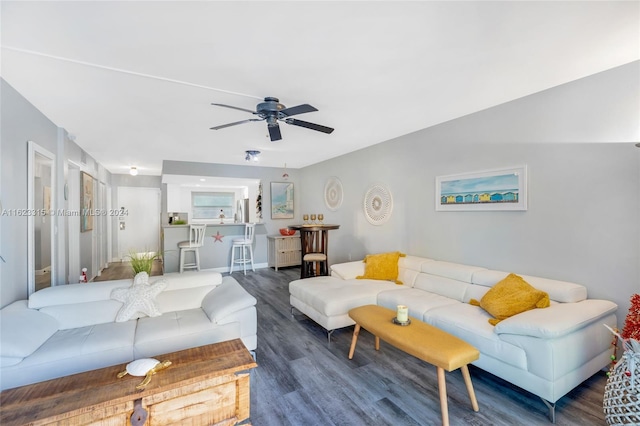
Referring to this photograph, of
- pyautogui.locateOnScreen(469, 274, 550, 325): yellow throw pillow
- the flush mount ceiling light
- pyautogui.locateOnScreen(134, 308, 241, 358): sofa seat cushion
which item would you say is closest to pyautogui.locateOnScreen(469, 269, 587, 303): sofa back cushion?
pyautogui.locateOnScreen(469, 274, 550, 325): yellow throw pillow

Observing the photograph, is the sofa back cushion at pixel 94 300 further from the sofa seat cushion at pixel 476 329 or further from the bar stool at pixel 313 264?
the sofa seat cushion at pixel 476 329

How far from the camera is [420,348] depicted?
1.90 m

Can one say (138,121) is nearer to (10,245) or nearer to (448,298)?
(10,245)

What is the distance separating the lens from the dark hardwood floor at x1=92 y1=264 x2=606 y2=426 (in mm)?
1863

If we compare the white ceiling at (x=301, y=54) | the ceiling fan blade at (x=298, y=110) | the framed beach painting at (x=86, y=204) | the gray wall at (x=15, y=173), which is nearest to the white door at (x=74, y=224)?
the framed beach painting at (x=86, y=204)

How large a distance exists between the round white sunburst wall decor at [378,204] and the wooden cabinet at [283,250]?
2.22 m

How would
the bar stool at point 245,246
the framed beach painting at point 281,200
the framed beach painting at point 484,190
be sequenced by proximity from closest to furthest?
1. the framed beach painting at point 484,190
2. the bar stool at point 245,246
3. the framed beach painting at point 281,200

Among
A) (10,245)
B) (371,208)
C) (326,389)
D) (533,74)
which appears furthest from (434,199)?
(10,245)

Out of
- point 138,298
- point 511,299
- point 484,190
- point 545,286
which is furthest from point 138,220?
point 545,286

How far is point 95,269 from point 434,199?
647 cm

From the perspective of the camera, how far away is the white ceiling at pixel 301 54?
153 centimetres

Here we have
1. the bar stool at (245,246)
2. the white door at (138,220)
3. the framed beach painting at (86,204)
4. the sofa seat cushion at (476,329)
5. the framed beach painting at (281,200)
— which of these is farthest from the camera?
the white door at (138,220)

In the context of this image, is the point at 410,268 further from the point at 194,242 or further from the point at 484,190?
the point at 194,242

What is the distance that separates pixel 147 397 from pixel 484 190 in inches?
133
